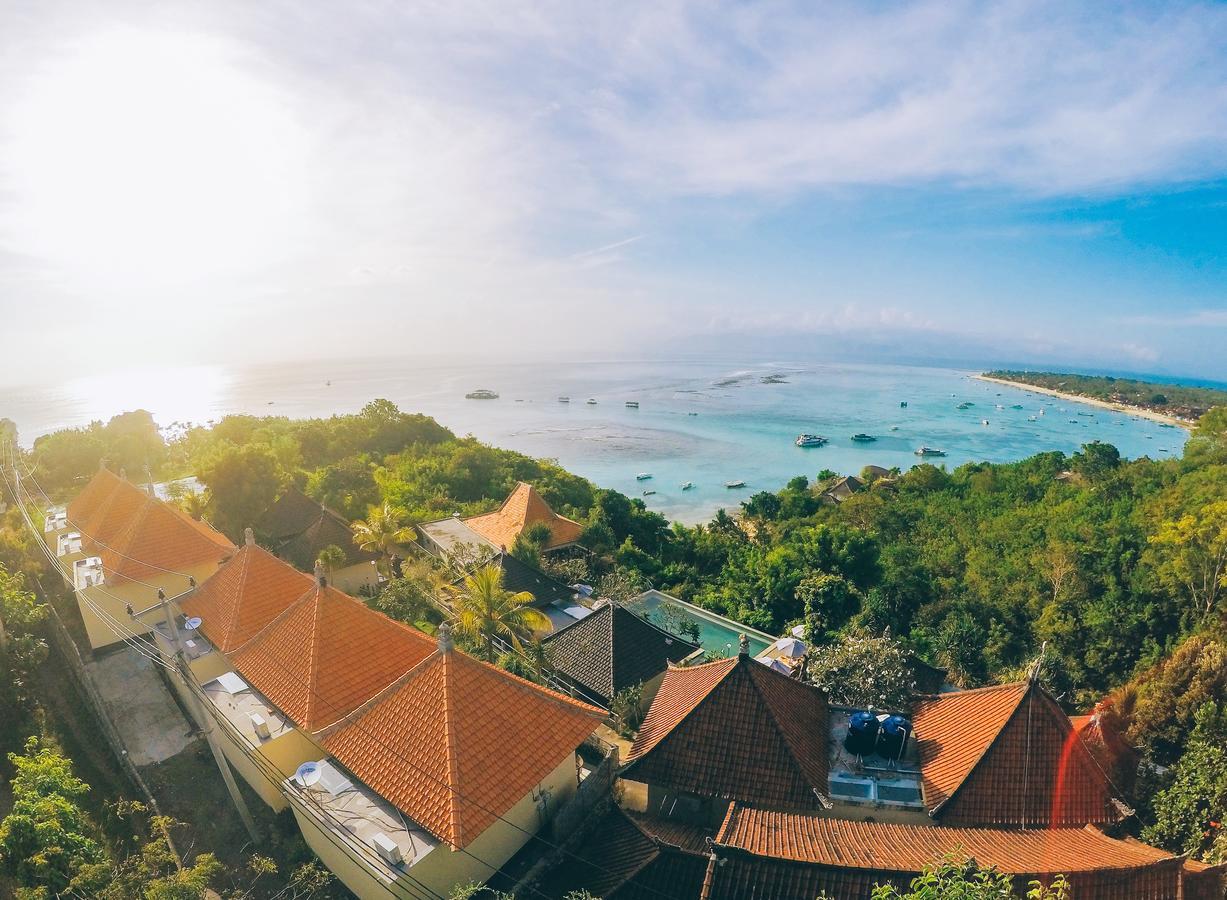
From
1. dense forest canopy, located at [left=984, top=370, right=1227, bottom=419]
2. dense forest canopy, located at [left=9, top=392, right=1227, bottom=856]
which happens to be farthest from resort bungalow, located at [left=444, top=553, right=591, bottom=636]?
dense forest canopy, located at [left=984, top=370, right=1227, bottom=419]

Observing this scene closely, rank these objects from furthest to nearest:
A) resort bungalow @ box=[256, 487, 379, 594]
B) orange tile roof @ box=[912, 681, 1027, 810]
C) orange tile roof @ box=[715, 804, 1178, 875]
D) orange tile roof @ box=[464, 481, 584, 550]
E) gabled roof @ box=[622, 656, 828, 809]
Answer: orange tile roof @ box=[464, 481, 584, 550]
resort bungalow @ box=[256, 487, 379, 594]
gabled roof @ box=[622, 656, 828, 809]
orange tile roof @ box=[912, 681, 1027, 810]
orange tile roof @ box=[715, 804, 1178, 875]

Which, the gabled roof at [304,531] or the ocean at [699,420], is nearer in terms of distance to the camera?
the gabled roof at [304,531]

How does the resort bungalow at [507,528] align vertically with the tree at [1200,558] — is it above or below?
below

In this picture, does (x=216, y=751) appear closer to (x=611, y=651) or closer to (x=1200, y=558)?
(x=611, y=651)

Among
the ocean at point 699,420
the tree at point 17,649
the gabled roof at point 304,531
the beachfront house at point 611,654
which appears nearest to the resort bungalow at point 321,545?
the gabled roof at point 304,531

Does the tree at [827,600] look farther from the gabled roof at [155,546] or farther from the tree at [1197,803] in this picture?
the gabled roof at [155,546]

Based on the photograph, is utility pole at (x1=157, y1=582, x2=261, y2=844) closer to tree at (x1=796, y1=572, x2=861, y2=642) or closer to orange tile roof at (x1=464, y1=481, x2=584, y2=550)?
orange tile roof at (x1=464, y1=481, x2=584, y2=550)
